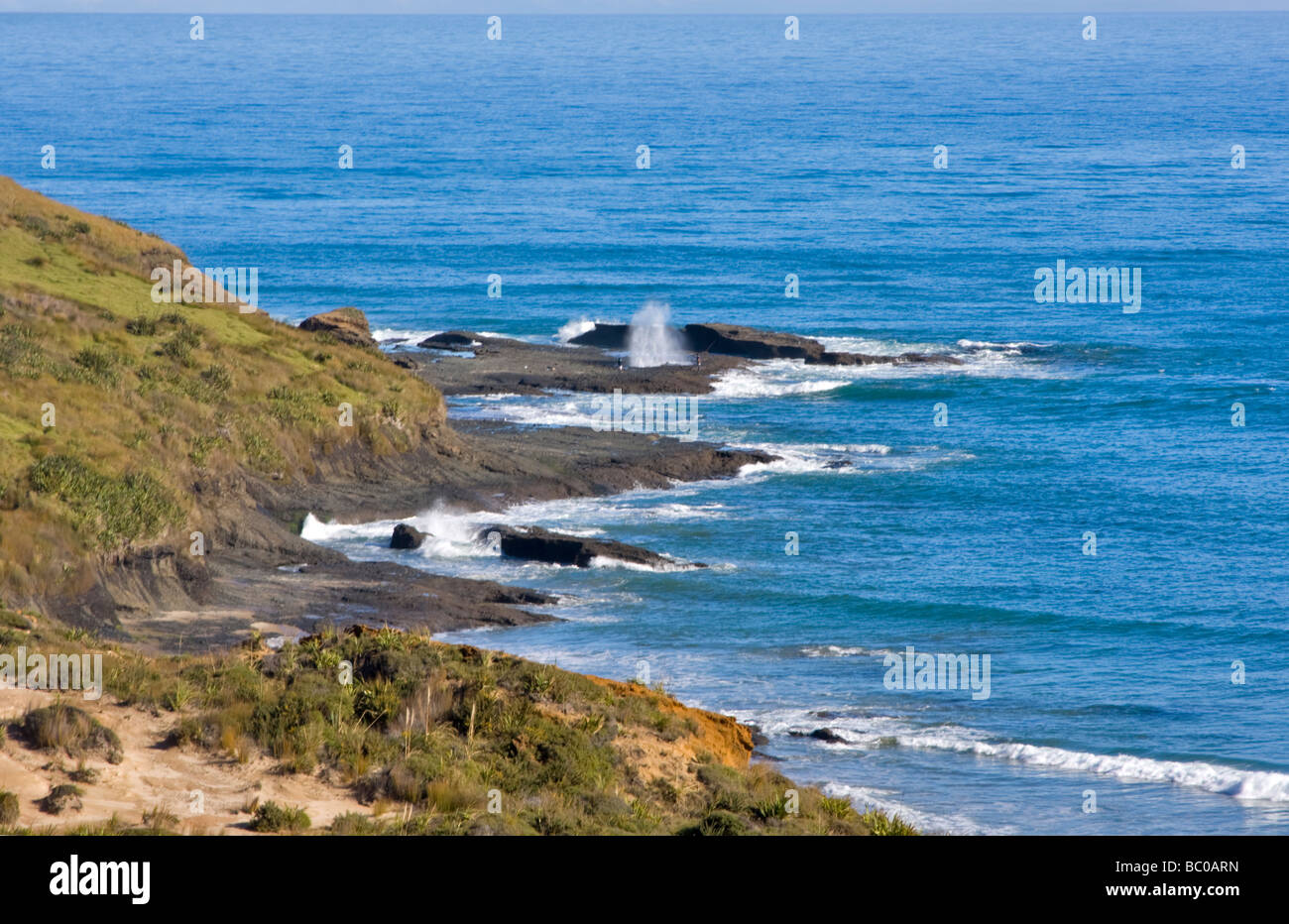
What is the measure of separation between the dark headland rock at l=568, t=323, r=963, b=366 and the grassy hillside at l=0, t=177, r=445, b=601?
18193 millimetres

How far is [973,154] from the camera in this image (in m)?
148

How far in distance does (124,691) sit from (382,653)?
3.47 m

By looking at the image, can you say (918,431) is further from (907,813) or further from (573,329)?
(907,813)

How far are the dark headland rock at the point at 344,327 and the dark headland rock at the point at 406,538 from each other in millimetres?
17566

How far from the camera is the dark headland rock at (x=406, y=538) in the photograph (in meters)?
40.2

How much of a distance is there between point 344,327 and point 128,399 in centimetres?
1908

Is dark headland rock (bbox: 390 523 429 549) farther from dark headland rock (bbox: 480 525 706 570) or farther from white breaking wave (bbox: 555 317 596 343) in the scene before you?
white breaking wave (bbox: 555 317 596 343)

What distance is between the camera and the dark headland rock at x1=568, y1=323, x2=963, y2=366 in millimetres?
66562

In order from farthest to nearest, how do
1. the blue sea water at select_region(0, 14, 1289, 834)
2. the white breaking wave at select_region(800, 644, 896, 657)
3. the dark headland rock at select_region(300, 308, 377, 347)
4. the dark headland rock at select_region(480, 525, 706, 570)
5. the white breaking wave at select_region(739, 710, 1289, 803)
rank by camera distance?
the dark headland rock at select_region(300, 308, 377, 347) < the dark headland rock at select_region(480, 525, 706, 570) < the white breaking wave at select_region(800, 644, 896, 657) < the blue sea water at select_region(0, 14, 1289, 834) < the white breaking wave at select_region(739, 710, 1289, 803)

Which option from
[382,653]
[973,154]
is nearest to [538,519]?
[382,653]

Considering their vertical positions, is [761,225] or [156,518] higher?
[761,225]

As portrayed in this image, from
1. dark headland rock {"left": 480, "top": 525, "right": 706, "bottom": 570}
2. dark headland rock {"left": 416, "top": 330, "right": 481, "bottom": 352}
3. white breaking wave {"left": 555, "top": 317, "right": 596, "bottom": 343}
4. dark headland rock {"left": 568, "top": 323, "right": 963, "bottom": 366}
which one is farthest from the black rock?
white breaking wave {"left": 555, "top": 317, "right": 596, "bottom": 343}

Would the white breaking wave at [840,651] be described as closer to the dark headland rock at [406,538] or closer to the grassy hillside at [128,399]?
the dark headland rock at [406,538]

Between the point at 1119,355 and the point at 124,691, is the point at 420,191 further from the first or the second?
the point at 124,691
